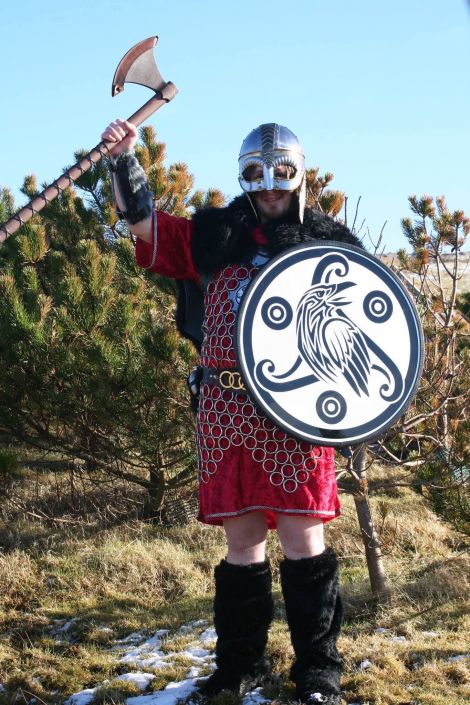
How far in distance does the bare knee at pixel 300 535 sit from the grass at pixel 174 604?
20.2 inches

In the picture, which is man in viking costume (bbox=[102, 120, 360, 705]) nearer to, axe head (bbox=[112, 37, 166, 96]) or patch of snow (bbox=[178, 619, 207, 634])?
axe head (bbox=[112, 37, 166, 96])

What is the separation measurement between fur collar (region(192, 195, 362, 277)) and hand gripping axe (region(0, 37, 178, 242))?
43 cm

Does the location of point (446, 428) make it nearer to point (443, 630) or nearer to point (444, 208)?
point (443, 630)

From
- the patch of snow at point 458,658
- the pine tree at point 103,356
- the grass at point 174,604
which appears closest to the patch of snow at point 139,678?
the grass at point 174,604

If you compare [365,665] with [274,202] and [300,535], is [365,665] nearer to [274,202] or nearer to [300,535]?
[300,535]

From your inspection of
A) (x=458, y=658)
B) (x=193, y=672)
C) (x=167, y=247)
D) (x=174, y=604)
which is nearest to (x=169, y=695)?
(x=193, y=672)

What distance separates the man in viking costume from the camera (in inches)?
117

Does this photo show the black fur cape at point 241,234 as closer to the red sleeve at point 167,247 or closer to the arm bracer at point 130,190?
the red sleeve at point 167,247

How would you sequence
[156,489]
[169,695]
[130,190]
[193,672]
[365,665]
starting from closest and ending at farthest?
[130,190] → [169,695] → [365,665] → [193,672] → [156,489]

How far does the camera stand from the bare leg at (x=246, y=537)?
3.06 m

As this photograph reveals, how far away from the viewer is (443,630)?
388 centimetres

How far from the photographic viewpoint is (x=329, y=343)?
9.61ft

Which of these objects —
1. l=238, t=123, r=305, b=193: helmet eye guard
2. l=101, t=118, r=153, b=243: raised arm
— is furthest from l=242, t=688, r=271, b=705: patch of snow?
l=238, t=123, r=305, b=193: helmet eye guard

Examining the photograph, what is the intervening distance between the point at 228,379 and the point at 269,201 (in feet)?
2.04
